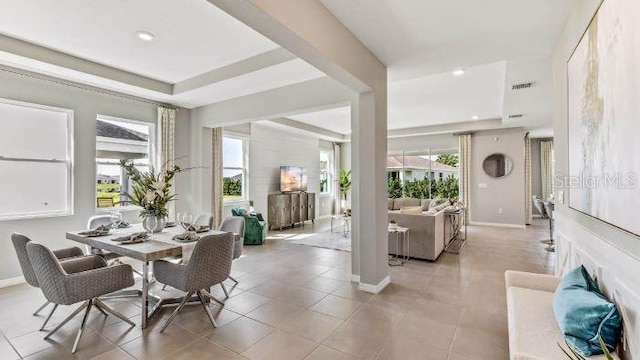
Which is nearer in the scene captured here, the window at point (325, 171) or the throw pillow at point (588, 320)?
the throw pillow at point (588, 320)

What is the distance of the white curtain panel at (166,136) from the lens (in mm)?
5191

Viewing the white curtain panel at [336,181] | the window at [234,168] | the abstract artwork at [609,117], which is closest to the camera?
the abstract artwork at [609,117]

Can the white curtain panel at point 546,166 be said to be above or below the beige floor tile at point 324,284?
above

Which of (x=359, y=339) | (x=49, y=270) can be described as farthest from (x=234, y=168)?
(x=359, y=339)

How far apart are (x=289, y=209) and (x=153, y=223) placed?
4.98 m

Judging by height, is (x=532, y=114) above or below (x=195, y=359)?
above

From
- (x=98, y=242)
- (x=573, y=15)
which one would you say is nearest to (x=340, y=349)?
(x=98, y=242)

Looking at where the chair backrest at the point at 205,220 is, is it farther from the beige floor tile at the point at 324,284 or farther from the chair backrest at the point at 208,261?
the beige floor tile at the point at 324,284

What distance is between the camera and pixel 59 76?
157 inches

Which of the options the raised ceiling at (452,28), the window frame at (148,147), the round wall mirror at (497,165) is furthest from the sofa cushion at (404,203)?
the window frame at (148,147)

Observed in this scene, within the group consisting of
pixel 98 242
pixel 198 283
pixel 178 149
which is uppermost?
pixel 178 149

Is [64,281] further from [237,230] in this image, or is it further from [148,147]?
[148,147]

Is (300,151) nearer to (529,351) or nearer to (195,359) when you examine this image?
(195,359)

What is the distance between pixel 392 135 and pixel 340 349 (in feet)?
25.8
